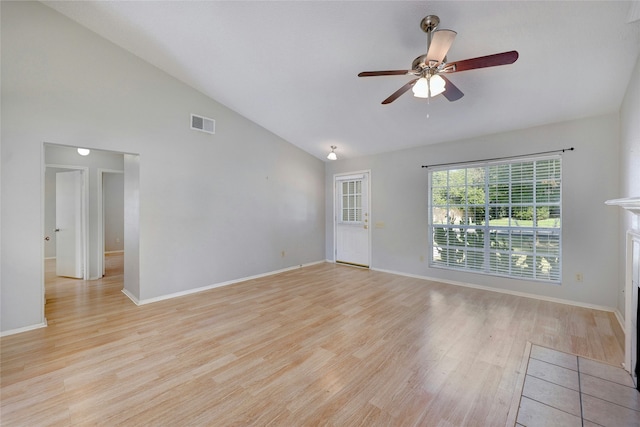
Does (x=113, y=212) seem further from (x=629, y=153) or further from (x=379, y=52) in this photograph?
(x=629, y=153)

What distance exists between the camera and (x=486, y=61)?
192cm

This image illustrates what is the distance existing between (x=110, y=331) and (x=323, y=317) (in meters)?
2.31

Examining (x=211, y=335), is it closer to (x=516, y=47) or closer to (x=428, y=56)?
(x=428, y=56)

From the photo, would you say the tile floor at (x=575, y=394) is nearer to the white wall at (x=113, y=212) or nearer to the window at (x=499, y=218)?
the window at (x=499, y=218)

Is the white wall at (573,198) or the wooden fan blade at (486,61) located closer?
the wooden fan blade at (486,61)

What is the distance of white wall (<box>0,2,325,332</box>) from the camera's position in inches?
Answer: 108

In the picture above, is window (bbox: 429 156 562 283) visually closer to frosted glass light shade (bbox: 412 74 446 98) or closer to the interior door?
frosted glass light shade (bbox: 412 74 446 98)

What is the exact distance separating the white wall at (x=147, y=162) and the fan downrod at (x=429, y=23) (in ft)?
10.9

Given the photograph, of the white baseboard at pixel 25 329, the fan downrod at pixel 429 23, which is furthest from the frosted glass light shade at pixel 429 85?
the white baseboard at pixel 25 329

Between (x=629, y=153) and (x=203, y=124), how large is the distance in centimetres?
531

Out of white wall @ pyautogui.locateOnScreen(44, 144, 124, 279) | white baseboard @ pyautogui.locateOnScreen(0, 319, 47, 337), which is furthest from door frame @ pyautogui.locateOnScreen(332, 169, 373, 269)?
white baseboard @ pyautogui.locateOnScreen(0, 319, 47, 337)

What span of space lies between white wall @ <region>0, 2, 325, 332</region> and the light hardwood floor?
2.01 ft

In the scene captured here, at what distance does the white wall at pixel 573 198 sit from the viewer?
3287 millimetres

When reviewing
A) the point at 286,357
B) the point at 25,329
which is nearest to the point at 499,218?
the point at 286,357
